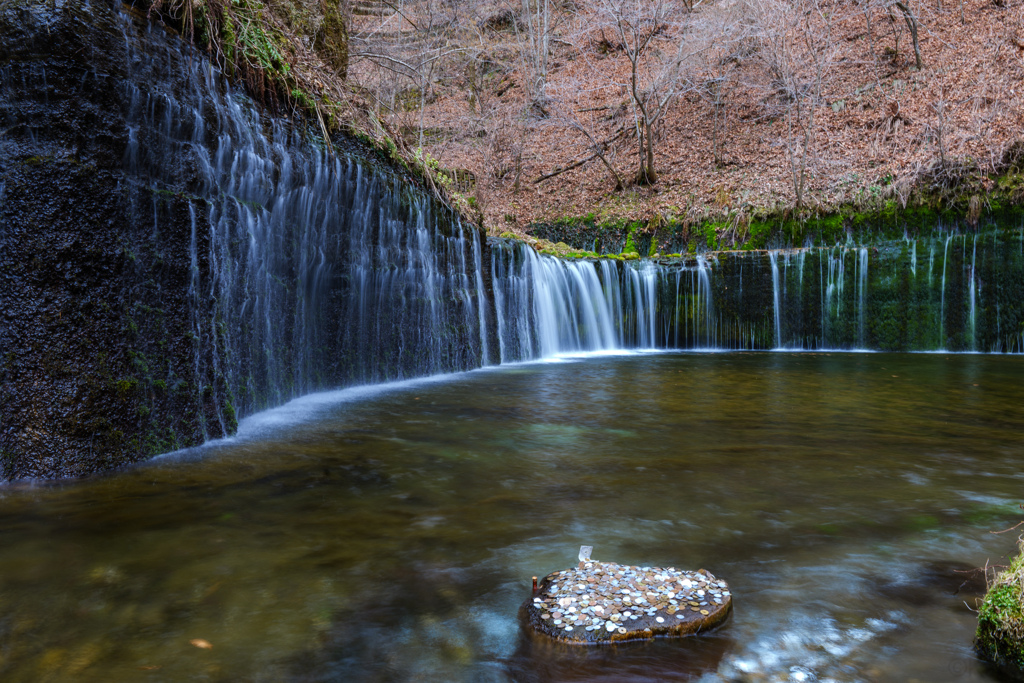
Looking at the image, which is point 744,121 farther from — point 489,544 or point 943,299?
point 489,544

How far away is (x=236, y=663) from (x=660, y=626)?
1.53m

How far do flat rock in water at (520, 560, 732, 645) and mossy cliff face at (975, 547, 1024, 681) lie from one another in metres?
0.85

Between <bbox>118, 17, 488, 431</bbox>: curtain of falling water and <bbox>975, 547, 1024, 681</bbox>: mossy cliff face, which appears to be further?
<bbox>118, 17, 488, 431</bbox>: curtain of falling water

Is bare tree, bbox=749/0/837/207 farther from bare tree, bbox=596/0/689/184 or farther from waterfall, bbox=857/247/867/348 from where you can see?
bare tree, bbox=596/0/689/184

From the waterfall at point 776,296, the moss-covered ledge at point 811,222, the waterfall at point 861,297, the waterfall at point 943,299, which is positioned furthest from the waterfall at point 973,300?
the waterfall at point 776,296

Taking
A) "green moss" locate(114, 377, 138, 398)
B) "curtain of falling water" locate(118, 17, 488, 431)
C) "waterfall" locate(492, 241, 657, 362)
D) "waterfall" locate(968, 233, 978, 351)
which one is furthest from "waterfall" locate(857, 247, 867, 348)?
"green moss" locate(114, 377, 138, 398)

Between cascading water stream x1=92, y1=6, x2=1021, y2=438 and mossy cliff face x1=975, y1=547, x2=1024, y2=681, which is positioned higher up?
cascading water stream x1=92, y1=6, x2=1021, y2=438

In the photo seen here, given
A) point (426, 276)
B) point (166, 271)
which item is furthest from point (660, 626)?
point (426, 276)

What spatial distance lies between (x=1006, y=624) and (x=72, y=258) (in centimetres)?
544

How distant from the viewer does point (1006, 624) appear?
83.0 inches

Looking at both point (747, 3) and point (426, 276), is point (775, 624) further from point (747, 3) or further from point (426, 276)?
point (747, 3)

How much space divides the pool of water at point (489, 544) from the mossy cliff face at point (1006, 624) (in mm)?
125

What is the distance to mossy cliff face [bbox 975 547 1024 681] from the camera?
2.07 m

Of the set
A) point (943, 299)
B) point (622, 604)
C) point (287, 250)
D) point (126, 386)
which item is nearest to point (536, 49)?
point (943, 299)
